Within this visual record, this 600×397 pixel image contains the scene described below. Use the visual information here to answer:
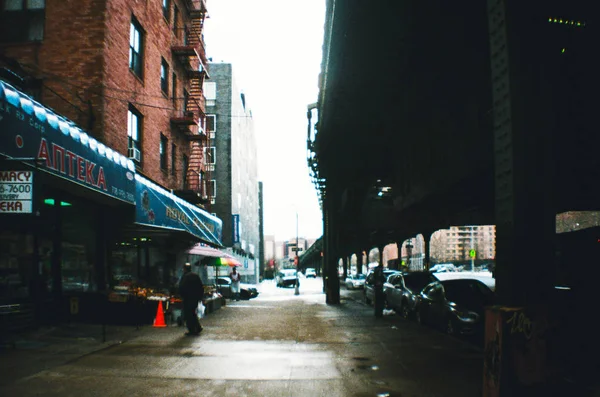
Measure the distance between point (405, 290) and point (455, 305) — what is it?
19.9 ft

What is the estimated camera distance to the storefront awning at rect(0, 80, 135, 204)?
10.3m

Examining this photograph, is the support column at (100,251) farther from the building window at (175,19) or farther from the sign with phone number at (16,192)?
the building window at (175,19)

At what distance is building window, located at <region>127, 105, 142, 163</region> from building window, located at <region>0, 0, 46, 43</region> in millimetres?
3843

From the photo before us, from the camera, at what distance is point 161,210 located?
60.7 ft

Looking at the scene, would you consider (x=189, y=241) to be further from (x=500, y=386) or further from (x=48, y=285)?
(x=500, y=386)

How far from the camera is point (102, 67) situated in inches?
662

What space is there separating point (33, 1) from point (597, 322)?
58.4 ft

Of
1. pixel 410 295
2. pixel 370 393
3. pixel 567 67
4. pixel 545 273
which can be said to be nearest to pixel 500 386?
pixel 545 273

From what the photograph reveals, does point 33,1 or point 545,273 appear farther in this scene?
point 33,1

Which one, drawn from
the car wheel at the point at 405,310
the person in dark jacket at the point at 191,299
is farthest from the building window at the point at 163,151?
the car wheel at the point at 405,310

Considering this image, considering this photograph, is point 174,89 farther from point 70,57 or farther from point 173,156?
point 70,57

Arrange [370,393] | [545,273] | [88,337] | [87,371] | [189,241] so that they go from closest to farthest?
[545,273] < [370,393] < [87,371] < [88,337] < [189,241]

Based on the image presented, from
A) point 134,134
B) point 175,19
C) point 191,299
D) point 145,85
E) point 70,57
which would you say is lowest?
point 191,299

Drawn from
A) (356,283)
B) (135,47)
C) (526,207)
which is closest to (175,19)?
(135,47)
